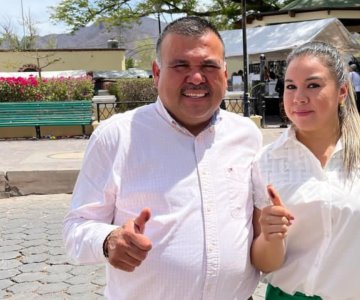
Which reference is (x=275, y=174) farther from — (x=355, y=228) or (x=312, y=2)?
(x=312, y=2)

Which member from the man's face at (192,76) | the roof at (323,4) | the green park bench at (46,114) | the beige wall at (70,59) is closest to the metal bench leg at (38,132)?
the green park bench at (46,114)

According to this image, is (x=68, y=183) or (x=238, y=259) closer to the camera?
(x=238, y=259)

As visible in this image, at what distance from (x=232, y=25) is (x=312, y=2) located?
19.1ft

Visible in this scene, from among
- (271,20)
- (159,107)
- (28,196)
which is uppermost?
(271,20)

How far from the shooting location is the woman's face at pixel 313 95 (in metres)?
2.13

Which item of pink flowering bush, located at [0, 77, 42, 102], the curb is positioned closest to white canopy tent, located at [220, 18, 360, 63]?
pink flowering bush, located at [0, 77, 42, 102]

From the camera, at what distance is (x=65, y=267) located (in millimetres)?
4738

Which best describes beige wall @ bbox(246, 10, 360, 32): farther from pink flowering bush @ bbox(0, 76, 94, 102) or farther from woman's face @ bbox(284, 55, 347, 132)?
woman's face @ bbox(284, 55, 347, 132)

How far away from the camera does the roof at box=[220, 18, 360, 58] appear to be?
16719 mm

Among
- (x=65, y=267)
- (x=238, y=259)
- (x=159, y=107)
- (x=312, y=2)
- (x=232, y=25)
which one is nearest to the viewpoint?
(x=238, y=259)

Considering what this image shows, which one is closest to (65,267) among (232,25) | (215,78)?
(215,78)

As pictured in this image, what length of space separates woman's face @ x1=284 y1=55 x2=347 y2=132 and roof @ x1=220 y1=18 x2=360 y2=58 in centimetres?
1409

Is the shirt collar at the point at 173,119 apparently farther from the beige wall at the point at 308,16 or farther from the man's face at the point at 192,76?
the beige wall at the point at 308,16

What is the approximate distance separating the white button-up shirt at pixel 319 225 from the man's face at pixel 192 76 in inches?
14.8
